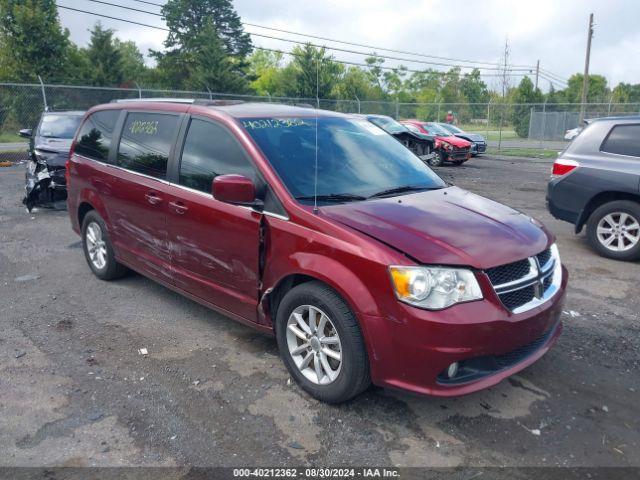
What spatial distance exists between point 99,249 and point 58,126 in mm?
6885

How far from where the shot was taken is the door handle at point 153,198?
14.4 ft

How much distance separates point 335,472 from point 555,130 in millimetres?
31245

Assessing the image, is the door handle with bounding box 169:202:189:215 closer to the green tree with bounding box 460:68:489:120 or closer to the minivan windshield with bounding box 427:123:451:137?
the minivan windshield with bounding box 427:123:451:137

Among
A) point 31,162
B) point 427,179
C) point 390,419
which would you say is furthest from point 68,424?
point 31,162

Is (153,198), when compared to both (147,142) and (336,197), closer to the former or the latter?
(147,142)

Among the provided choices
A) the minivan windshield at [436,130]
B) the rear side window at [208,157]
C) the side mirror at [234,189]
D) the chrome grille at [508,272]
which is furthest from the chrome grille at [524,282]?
the minivan windshield at [436,130]

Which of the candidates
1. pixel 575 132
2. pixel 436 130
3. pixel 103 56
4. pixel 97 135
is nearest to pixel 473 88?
pixel 103 56

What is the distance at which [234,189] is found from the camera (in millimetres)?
3426

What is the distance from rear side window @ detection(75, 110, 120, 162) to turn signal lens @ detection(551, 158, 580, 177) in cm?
528

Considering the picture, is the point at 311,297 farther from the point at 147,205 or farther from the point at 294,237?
the point at 147,205

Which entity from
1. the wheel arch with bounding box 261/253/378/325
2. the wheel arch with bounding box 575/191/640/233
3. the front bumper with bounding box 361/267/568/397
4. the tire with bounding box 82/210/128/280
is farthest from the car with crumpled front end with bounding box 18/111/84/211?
the wheel arch with bounding box 575/191/640/233

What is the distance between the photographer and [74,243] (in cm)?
737

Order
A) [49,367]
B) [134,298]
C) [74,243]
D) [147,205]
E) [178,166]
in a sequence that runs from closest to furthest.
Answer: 1. [49,367]
2. [178,166]
3. [147,205]
4. [134,298]
5. [74,243]

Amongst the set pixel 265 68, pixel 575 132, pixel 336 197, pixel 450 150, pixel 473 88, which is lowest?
pixel 336 197
